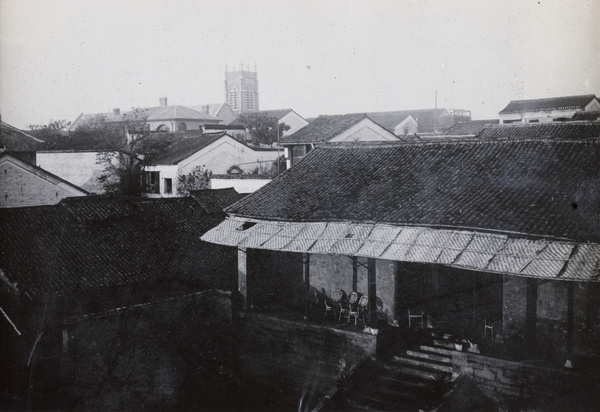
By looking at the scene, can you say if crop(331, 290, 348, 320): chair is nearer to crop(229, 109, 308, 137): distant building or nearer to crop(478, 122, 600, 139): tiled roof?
crop(478, 122, 600, 139): tiled roof

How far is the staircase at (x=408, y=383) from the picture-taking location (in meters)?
14.3

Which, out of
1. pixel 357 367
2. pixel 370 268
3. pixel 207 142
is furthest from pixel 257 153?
pixel 357 367

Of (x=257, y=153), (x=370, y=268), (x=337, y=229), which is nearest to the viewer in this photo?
(x=337, y=229)

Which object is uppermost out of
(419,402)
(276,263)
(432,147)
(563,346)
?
(432,147)

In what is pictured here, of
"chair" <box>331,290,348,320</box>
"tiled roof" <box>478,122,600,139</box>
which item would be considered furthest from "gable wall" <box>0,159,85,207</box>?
"tiled roof" <box>478,122,600,139</box>

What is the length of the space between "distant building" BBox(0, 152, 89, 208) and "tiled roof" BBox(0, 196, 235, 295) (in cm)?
556

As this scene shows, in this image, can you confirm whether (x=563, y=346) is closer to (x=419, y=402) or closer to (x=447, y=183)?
(x=419, y=402)

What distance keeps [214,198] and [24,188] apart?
9076mm

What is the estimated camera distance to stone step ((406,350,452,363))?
15.7 m

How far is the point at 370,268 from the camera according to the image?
62.2ft

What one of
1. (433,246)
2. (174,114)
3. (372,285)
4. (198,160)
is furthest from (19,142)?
(174,114)

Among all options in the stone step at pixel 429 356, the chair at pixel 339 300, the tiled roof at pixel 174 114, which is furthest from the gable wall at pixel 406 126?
the stone step at pixel 429 356

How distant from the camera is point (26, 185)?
25312 mm

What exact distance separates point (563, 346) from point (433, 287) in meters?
4.66
